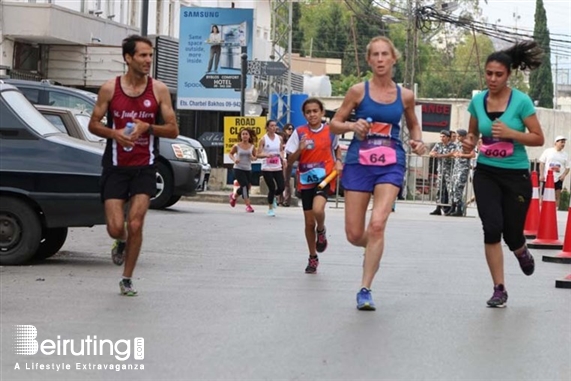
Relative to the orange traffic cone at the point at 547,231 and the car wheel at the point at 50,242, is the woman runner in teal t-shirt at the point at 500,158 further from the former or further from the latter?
the orange traffic cone at the point at 547,231

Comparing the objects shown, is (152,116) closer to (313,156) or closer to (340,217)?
(313,156)

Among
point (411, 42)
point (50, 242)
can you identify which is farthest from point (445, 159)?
point (411, 42)

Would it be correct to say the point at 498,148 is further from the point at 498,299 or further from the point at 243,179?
Answer: the point at 243,179

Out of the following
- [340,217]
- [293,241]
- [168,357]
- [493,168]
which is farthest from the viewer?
[340,217]

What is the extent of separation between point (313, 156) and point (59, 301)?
352 cm

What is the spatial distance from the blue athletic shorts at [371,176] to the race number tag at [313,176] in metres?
2.56

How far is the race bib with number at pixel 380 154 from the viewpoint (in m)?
10.1

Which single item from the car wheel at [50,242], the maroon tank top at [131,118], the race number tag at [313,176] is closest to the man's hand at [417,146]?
the maroon tank top at [131,118]

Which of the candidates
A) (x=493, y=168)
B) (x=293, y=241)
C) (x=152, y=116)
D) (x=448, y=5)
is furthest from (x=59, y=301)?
(x=448, y=5)

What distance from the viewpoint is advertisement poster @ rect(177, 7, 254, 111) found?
3791 centimetres

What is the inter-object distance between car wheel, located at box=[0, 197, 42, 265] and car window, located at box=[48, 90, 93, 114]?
8.42 meters

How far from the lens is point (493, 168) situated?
33.8 feet

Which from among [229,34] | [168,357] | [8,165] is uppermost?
[229,34]

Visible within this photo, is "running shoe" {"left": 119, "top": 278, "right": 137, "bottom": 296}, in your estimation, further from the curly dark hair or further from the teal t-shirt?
the curly dark hair
